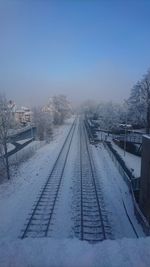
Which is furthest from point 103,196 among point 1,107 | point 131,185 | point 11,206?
point 1,107

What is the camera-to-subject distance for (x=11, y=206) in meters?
17.2

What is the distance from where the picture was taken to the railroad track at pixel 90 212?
43.3 feet

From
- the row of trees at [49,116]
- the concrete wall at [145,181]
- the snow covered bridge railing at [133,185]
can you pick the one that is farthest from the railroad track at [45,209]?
the row of trees at [49,116]

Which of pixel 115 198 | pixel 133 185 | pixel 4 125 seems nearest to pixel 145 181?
pixel 115 198


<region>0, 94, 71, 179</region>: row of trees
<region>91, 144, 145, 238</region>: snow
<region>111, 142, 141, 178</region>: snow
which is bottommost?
<region>91, 144, 145, 238</region>: snow

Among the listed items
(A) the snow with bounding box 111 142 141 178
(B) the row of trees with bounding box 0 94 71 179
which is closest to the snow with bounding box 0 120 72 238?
(B) the row of trees with bounding box 0 94 71 179

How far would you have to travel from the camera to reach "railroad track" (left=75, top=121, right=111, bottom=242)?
43.3 ft

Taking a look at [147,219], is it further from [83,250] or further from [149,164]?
[83,250]

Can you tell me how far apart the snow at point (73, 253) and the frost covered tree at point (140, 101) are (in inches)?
1451

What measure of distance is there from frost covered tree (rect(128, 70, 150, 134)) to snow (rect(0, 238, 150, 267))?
1451 inches

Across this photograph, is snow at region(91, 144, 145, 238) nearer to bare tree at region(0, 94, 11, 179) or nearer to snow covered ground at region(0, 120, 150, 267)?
snow covered ground at region(0, 120, 150, 267)

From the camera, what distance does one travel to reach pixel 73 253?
8438 millimetres

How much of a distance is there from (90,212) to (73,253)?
7.44 meters

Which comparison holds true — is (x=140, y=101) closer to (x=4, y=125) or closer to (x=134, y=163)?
(x=134, y=163)
